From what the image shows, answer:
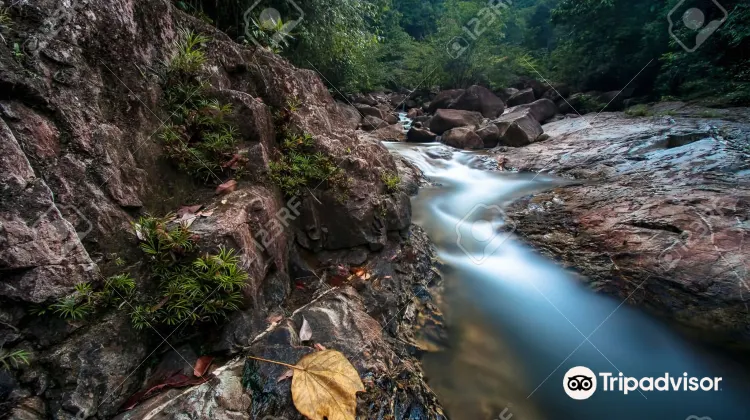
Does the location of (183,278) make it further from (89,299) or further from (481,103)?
(481,103)

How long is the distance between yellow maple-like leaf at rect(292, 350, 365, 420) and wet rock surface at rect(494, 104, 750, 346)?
3197mm

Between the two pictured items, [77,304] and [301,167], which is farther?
[301,167]

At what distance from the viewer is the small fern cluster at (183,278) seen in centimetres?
188

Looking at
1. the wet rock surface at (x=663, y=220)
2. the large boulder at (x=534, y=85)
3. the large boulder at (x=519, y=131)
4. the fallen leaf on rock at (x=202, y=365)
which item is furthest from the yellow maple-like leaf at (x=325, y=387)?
the large boulder at (x=534, y=85)

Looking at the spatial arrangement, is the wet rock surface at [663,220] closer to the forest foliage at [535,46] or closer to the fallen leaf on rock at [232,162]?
the forest foliage at [535,46]

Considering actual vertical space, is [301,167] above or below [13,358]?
above

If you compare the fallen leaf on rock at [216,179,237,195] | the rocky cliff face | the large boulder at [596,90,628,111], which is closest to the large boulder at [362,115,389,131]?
the large boulder at [596,90,628,111]

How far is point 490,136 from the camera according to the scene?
997cm

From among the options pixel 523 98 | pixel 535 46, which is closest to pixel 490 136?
pixel 523 98

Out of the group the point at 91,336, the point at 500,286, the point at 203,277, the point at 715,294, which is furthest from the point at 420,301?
the point at 715,294

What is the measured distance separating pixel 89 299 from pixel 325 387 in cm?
141

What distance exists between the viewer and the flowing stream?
246 cm

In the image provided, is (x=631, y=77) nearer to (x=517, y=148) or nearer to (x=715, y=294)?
(x=517, y=148)

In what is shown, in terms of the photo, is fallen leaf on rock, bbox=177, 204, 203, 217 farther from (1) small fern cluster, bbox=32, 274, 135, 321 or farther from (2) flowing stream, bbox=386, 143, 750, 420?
(2) flowing stream, bbox=386, 143, 750, 420
